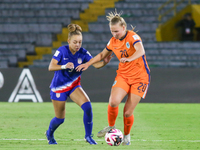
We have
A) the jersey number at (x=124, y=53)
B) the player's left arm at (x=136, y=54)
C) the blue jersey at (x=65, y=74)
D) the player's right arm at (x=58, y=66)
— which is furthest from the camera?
the blue jersey at (x=65, y=74)

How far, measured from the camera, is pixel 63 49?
5113 millimetres

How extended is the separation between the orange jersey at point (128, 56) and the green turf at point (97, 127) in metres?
1.02

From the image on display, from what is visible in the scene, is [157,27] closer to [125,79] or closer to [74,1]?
[74,1]

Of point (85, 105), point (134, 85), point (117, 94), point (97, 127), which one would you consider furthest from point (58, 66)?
point (97, 127)

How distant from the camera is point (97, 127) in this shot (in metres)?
6.79

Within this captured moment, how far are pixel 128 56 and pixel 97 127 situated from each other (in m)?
2.24

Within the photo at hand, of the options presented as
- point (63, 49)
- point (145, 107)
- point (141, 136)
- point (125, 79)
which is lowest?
point (145, 107)

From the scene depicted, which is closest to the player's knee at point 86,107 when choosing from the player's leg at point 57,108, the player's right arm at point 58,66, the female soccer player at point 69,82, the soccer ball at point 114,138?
the female soccer player at point 69,82

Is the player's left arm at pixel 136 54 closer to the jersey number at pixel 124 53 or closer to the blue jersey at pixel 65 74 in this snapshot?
the jersey number at pixel 124 53

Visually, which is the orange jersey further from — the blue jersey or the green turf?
the green turf

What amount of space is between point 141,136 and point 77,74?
1594 mm

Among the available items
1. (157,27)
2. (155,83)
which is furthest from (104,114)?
(157,27)

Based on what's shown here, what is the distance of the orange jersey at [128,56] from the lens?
4.95m

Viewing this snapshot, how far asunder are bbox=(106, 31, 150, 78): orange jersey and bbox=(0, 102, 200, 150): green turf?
102cm
